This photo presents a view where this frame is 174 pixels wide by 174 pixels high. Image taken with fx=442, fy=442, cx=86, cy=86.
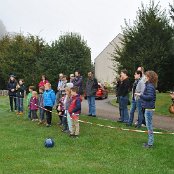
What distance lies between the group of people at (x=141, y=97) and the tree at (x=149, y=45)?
50.3 feet

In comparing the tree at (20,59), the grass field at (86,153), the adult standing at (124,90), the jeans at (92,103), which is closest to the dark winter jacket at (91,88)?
the jeans at (92,103)

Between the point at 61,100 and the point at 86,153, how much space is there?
5.18 metres

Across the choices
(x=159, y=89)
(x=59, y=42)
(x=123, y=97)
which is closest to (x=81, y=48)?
(x=59, y=42)

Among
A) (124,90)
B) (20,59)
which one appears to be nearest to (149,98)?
(124,90)

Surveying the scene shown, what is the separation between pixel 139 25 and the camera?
1291 inches

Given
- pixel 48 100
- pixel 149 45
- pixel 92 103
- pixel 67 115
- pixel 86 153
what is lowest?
pixel 86 153

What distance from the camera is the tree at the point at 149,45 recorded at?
3177 cm

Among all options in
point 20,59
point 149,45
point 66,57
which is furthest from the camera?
point 20,59

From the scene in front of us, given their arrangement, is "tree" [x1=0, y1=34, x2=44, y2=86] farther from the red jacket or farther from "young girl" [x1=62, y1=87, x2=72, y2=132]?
the red jacket

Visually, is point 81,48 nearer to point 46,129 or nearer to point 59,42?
point 59,42

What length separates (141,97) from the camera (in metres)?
12.1

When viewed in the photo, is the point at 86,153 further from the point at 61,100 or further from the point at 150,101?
the point at 61,100

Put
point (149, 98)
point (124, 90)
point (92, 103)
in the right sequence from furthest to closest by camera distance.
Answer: point (92, 103) → point (124, 90) → point (149, 98)

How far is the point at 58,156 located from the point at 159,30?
902 inches
